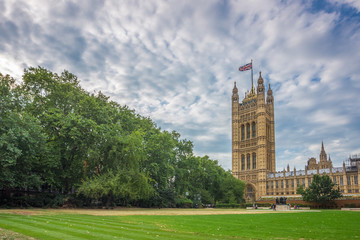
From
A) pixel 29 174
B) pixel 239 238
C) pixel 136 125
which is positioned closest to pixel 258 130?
pixel 136 125

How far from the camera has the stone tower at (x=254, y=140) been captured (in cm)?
11260

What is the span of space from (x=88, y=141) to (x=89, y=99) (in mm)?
6250

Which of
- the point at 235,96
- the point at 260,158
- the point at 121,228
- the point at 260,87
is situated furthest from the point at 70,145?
the point at 235,96

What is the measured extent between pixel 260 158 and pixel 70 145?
90603 millimetres

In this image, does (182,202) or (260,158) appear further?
(260,158)

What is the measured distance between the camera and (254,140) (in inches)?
4697

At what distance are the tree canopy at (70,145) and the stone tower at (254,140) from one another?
→ 70445 millimetres

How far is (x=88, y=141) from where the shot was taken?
121 feet

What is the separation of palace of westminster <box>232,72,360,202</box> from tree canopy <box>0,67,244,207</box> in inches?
2744

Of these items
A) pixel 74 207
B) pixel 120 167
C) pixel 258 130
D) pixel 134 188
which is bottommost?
pixel 74 207

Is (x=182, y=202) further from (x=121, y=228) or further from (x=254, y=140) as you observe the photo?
(x=254, y=140)

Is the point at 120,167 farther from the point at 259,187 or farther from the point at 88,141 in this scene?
the point at 259,187

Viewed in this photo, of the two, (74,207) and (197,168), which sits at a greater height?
(197,168)

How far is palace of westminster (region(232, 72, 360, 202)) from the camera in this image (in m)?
103
